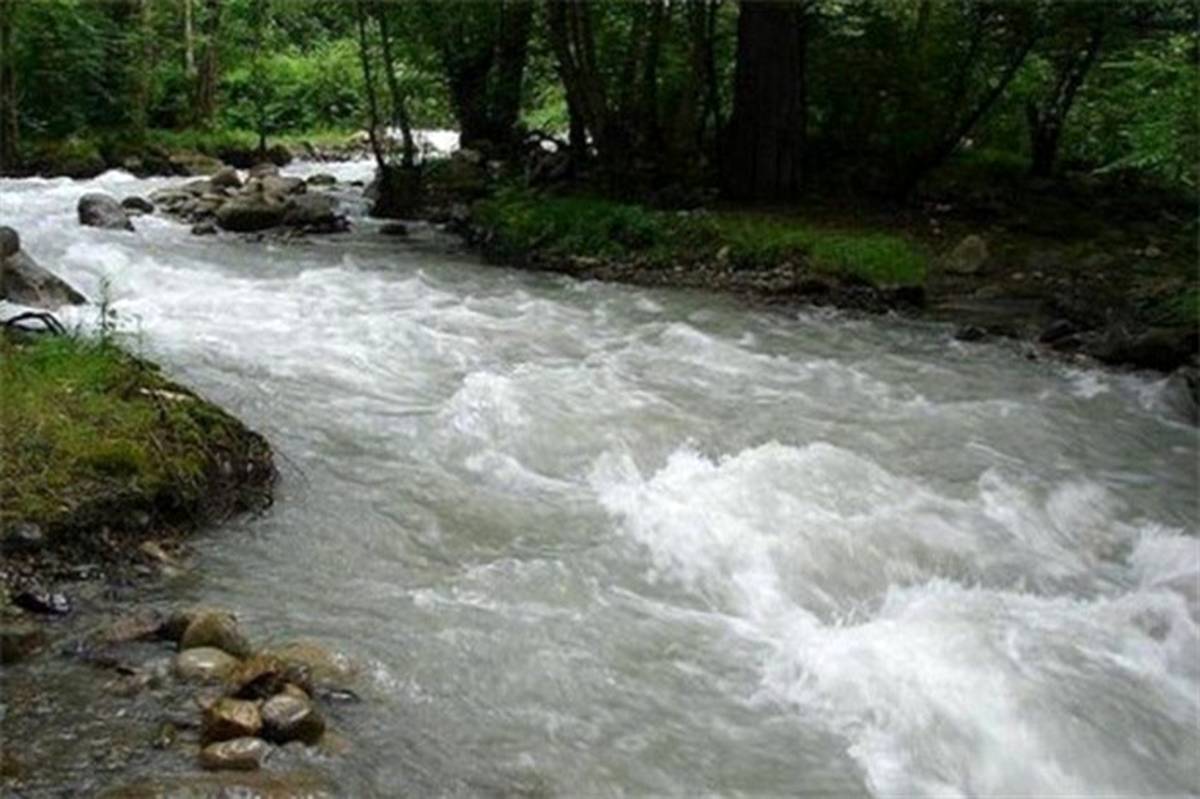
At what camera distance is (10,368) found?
600 cm

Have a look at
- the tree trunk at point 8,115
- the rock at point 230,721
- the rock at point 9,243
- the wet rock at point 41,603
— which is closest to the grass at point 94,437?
the wet rock at point 41,603

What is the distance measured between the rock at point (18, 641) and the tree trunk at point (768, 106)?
11524 mm

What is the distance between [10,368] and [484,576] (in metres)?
2.57

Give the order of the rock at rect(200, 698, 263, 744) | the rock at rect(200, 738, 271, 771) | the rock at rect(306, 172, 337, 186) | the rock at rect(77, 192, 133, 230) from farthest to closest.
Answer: the rock at rect(306, 172, 337, 186) < the rock at rect(77, 192, 133, 230) < the rock at rect(200, 698, 263, 744) < the rock at rect(200, 738, 271, 771)

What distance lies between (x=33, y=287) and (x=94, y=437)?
4.66 metres

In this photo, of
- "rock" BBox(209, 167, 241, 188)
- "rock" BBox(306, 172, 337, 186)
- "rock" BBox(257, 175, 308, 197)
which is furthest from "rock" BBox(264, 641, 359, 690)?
"rock" BBox(306, 172, 337, 186)

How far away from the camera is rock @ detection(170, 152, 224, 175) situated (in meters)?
22.4

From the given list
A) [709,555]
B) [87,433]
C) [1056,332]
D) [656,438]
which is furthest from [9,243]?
[1056,332]

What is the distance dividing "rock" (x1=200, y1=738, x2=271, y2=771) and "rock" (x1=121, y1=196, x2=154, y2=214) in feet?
45.2

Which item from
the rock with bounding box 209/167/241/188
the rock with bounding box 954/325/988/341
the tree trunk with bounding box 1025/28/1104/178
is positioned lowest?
the rock with bounding box 954/325/988/341

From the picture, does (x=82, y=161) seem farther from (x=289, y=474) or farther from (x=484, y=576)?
(x=484, y=576)

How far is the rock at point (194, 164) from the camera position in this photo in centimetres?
2239

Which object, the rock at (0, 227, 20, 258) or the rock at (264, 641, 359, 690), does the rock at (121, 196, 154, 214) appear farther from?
the rock at (264, 641, 359, 690)

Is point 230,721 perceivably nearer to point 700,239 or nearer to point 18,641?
point 18,641
